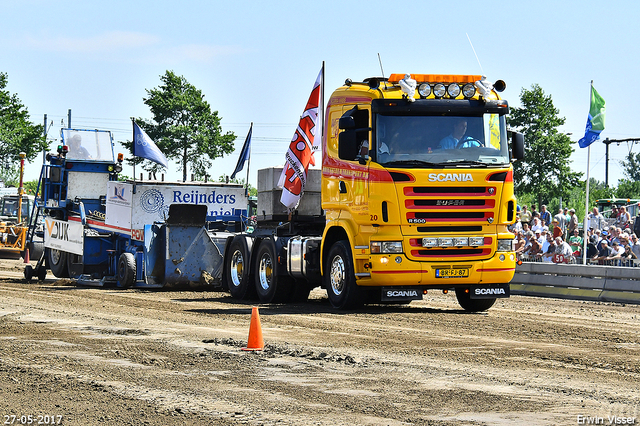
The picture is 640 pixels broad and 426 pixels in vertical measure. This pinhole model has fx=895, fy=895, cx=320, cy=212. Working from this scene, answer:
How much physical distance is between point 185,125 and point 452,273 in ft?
148

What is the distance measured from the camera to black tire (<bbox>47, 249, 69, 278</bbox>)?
23.6 metres

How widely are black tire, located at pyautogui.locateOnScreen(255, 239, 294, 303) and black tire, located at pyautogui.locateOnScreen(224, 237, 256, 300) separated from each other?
32 cm

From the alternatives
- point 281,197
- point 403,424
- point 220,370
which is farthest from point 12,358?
point 281,197

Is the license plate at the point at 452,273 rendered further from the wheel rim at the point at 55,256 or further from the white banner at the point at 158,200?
the wheel rim at the point at 55,256

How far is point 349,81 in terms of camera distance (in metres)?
14.2

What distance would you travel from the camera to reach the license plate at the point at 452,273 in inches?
524

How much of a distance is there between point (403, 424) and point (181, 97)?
5216cm

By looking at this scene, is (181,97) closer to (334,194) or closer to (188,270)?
(188,270)

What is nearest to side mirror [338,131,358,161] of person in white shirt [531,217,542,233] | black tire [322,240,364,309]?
black tire [322,240,364,309]

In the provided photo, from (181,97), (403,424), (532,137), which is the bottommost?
(403,424)

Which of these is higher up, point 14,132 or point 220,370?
point 14,132

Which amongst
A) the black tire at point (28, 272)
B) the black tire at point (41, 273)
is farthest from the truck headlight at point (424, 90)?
the black tire at point (41, 273)

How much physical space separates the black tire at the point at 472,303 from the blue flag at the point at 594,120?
10871mm

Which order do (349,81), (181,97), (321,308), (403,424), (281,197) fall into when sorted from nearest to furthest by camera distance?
1. (403,424)
2. (349,81)
3. (321,308)
4. (281,197)
5. (181,97)
